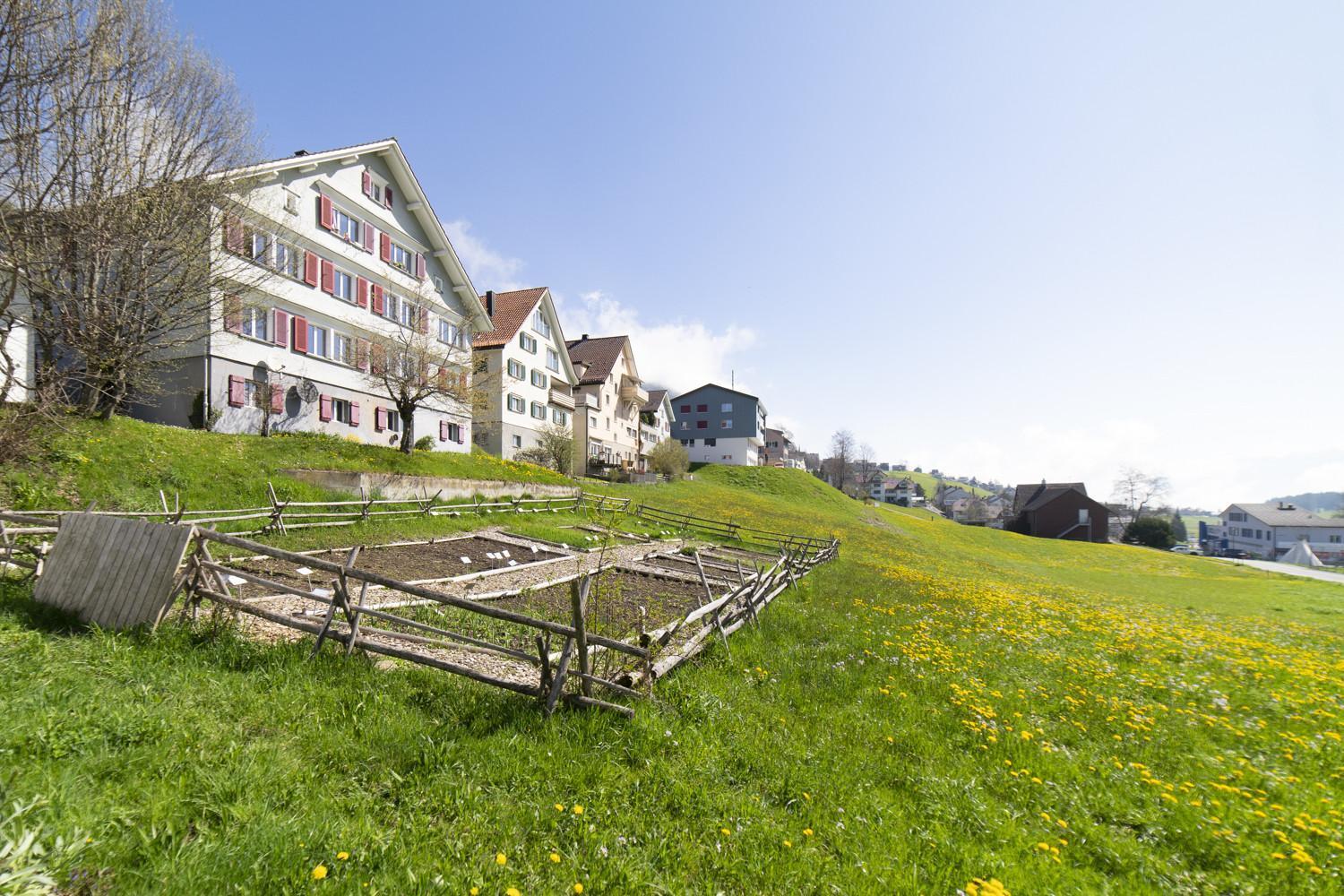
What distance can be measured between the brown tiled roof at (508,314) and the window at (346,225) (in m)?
9.17

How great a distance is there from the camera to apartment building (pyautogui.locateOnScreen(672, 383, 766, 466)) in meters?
71.2

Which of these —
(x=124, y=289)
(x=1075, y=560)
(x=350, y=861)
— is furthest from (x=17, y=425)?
(x=1075, y=560)

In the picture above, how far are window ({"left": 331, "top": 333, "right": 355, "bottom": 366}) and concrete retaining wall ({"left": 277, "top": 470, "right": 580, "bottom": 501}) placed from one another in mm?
9467

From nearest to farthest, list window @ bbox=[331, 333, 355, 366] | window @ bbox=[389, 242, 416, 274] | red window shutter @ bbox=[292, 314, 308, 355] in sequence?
red window shutter @ bbox=[292, 314, 308, 355]
window @ bbox=[331, 333, 355, 366]
window @ bbox=[389, 242, 416, 274]

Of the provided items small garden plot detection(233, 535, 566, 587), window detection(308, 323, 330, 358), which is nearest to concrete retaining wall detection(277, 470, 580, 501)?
small garden plot detection(233, 535, 566, 587)

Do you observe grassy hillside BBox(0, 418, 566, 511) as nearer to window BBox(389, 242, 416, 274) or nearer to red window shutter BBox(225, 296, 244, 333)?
red window shutter BBox(225, 296, 244, 333)

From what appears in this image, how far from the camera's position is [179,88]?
1502 cm

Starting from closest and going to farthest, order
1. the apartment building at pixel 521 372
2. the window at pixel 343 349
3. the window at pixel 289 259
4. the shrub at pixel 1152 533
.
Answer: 1. the window at pixel 289 259
2. the window at pixel 343 349
3. the apartment building at pixel 521 372
4. the shrub at pixel 1152 533

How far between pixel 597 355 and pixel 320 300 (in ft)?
100

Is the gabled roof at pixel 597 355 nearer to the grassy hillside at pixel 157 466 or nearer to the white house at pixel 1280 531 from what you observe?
the grassy hillside at pixel 157 466

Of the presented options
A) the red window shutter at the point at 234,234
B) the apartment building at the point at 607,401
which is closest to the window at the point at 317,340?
the red window shutter at the point at 234,234

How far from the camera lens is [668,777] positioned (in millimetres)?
4488

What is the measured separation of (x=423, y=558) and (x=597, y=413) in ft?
116

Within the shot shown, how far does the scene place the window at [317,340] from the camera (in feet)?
73.6
